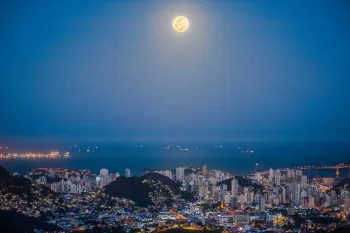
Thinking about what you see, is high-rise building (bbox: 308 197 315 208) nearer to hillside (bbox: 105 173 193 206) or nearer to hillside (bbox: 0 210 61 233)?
hillside (bbox: 105 173 193 206)

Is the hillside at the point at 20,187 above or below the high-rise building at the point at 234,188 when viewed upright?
above

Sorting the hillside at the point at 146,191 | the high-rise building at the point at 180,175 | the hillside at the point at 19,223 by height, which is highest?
the high-rise building at the point at 180,175

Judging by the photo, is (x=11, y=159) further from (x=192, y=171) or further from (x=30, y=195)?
(x=30, y=195)

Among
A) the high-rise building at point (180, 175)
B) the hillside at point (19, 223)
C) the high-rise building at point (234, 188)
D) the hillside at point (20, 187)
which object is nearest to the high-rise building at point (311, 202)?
the high-rise building at point (234, 188)

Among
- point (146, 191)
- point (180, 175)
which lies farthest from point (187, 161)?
point (146, 191)

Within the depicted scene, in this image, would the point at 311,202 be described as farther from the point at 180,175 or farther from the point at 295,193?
the point at 180,175

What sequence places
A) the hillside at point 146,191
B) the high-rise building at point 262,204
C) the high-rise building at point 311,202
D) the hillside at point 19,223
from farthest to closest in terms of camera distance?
the hillside at point 146,191, the high-rise building at point 311,202, the high-rise building at point 262,204, the hillside at point 19,223

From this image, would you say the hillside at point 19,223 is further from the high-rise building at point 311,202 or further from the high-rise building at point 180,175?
the high-rise building at point 180,175
